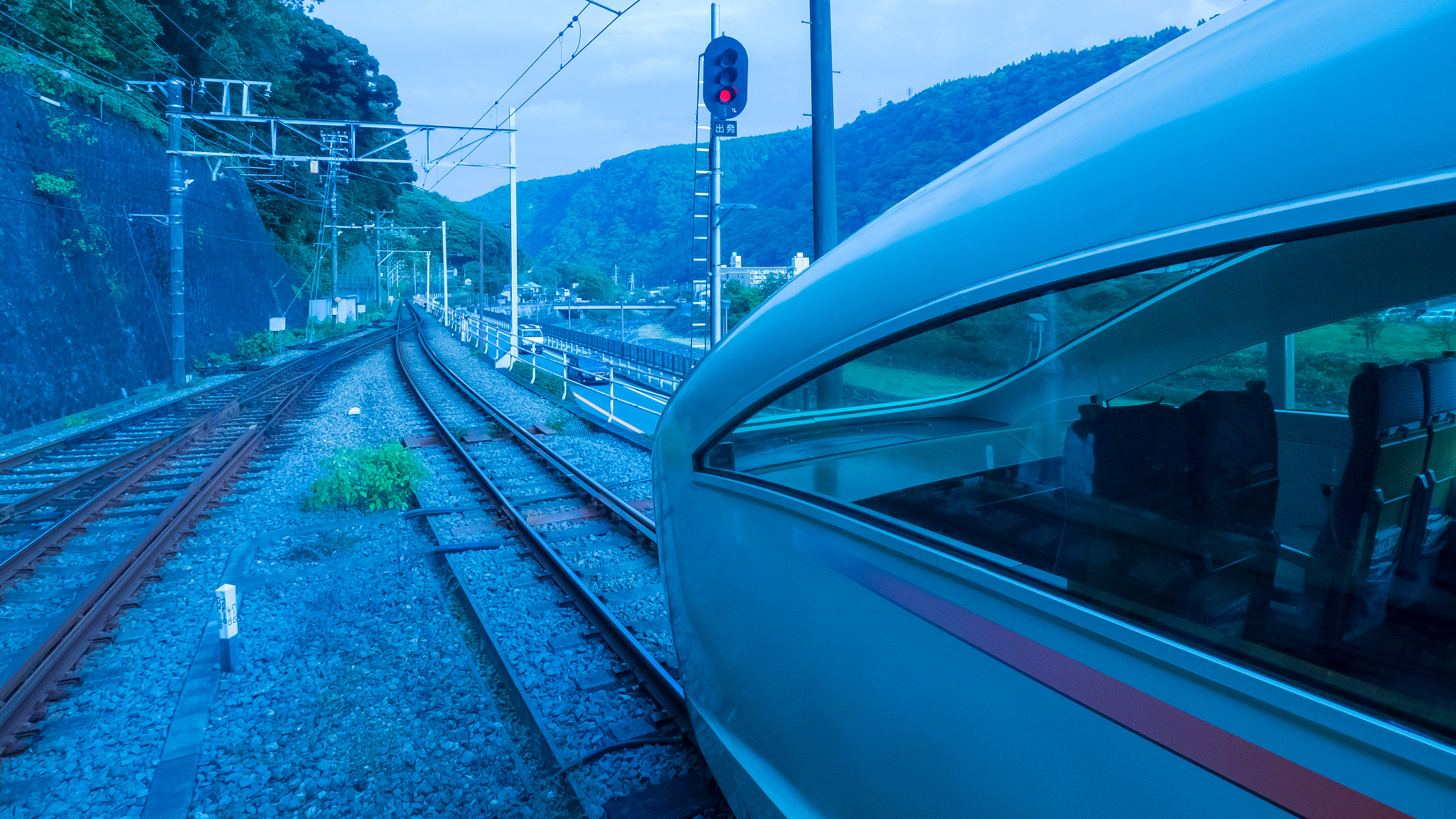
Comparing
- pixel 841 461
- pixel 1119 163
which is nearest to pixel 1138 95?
pixel 1119 163

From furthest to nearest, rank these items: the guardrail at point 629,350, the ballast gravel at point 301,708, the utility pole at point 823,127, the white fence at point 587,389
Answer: the guardrail at point 629,350 → the white fence at point 587,389 → the utility pole at point 823,127 → the ballast gravel at point 301,708

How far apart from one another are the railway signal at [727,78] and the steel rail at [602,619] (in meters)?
3.94

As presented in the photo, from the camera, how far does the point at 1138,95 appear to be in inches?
63.9

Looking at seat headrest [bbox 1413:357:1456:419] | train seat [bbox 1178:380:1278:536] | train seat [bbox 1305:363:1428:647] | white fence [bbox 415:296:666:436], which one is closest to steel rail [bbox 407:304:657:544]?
white fence [bbox 415:296:666:436]

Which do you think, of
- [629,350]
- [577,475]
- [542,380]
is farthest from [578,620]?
[629,350]

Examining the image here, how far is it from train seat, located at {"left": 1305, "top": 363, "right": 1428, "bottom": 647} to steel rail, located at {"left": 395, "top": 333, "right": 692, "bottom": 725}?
2468 millimetres

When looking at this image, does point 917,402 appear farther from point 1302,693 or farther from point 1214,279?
point 1302,693

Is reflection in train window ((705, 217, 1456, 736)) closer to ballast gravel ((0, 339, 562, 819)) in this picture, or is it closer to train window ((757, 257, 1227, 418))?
train window ((757, 257, 1227, 418))

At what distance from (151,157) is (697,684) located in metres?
27.8

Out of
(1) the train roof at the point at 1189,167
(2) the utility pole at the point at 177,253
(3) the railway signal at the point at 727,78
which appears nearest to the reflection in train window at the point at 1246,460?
(1) the train roof at the point at 1189,167

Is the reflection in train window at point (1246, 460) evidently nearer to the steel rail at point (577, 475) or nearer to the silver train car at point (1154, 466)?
the silver train car at point (1154, 466)

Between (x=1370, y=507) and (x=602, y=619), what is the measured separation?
4.34m

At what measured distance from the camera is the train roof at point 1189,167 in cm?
112

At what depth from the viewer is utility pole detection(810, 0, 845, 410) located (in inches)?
234
